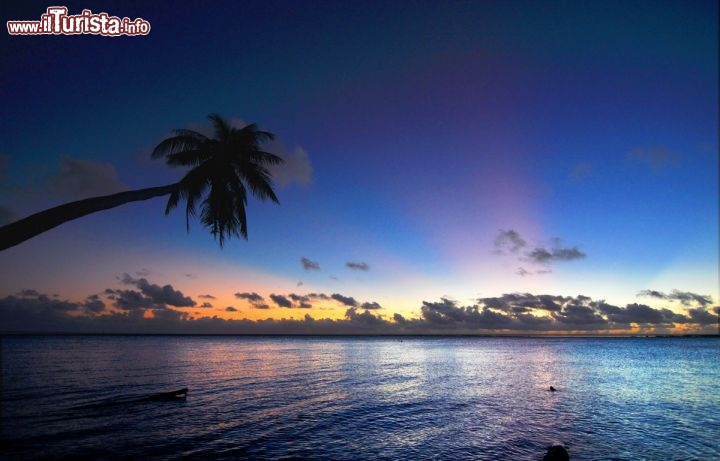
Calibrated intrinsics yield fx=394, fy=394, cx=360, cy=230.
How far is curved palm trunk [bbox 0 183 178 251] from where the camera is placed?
16.4m

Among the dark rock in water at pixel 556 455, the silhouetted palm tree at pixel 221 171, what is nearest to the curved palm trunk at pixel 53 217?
the silhouetted palm tree at pixel 221 171

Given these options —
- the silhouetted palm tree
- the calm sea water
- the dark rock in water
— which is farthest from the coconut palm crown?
the dark rock in water

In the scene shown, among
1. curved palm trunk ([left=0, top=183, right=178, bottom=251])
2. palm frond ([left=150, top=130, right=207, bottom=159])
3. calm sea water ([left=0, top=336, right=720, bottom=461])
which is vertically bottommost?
calm sea water ([left=0, top=336, right=720, bottom=461])

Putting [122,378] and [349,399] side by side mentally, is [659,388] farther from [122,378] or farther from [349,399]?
[122,378]

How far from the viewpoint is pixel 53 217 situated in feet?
57.9

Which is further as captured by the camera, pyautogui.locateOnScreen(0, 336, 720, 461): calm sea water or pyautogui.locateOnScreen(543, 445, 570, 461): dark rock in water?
pyautogui.locateOnScreen(0, 336, 720, 461): calm sea water

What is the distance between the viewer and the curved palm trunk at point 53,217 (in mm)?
16359

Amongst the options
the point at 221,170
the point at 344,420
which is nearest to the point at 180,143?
the point at 221,170

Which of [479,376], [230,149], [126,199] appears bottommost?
[479,376]

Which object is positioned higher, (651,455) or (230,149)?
(230,149)

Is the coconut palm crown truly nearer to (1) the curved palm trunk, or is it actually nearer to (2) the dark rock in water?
(1) the curved palm trunk

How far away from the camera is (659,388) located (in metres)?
50.3

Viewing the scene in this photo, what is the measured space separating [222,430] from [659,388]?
2120 inches

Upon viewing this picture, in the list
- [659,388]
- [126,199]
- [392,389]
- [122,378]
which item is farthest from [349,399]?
[659,388]
